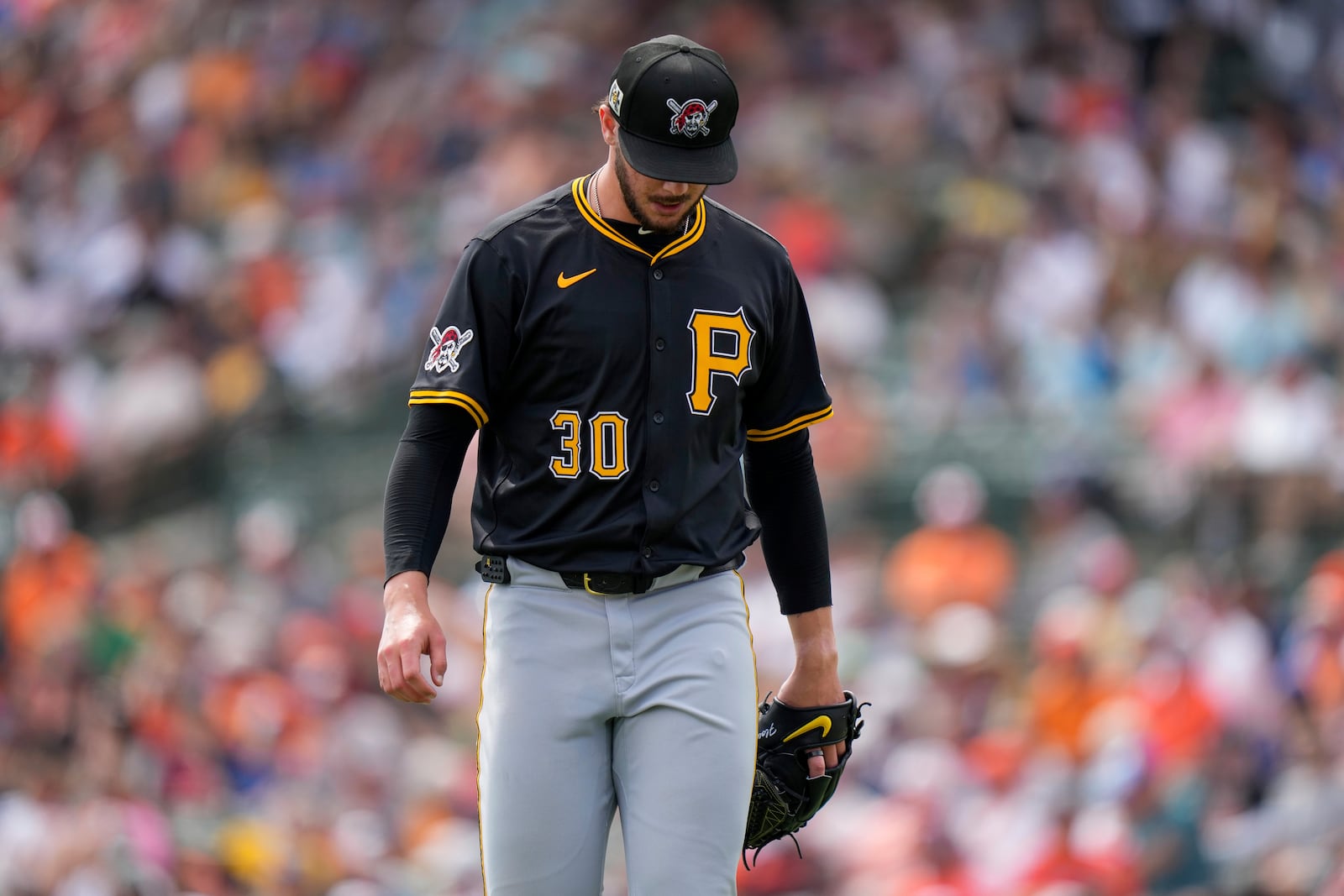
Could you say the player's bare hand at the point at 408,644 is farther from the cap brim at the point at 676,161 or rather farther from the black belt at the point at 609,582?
the cap brim at the point at 676,161

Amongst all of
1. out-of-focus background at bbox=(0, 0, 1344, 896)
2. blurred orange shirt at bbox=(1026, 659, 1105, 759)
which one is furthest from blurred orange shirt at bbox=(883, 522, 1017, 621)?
blurred orange shirt at bbox=(1026, 659, 1105, 759)

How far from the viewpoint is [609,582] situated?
3.63m

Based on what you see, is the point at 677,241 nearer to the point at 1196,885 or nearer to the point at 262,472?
the point at 1196,885

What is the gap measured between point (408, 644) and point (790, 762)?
36.8 inches

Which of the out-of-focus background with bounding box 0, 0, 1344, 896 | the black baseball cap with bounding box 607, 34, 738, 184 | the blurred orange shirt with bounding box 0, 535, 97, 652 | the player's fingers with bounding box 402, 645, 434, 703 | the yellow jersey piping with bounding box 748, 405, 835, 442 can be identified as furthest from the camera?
the blurred orange shirt with bounding box 0, 535, 97, 652

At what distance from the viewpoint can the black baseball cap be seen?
11.5 ft

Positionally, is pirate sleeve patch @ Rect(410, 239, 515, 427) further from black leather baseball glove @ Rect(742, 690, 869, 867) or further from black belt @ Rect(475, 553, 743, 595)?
black leather baseball glove @ Rect(742, 690, 869, 867)

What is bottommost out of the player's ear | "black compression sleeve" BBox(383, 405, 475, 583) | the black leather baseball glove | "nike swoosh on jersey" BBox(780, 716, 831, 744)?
the black leather baseball glove

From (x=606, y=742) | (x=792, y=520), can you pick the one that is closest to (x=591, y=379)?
(x=792, y=520)

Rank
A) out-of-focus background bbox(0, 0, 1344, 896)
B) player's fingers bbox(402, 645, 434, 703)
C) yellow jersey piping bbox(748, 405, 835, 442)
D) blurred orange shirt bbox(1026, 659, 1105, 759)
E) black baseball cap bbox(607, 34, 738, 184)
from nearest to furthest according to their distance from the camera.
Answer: player's fingers bbox(402, 645, 434, 703), black baseball cap bbox(607, 34, 738, 184), yellow jersey piping bbox(748, 405, 835, 442), out-of-focus background bbox(0, 0, 1344, 896), blurred orange shirt bbox(1026, 659, 1105, 759)

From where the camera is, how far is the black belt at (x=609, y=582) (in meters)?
3.63

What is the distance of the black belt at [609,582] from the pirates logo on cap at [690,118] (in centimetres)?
83

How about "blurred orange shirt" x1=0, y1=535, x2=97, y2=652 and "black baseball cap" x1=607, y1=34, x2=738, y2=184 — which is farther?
"blurred orange shirt" x1=0, y1=535, x2=97, y2=652

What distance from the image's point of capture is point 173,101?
1491cm
